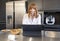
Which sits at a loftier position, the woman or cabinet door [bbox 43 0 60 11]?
cabinet door [bbox 43 0 60 11]

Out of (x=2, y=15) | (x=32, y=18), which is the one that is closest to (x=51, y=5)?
(x=2, y=15)

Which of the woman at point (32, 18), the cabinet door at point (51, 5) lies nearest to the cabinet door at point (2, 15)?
the cabinet door at point (51, 5)

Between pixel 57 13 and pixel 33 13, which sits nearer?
pixel 33 13

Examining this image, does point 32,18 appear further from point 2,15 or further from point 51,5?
point 2,15

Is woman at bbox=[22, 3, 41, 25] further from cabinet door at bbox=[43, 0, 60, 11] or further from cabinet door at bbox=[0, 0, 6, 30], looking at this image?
cabinet door at bbox=[0, 0, 6, 30]

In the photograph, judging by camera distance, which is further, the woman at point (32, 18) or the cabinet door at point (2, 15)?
the cabinet door at point (2, 15)

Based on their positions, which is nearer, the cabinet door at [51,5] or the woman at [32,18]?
the woman at [32,18]

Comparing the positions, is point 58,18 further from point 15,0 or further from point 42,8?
point 15,0

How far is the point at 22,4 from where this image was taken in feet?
12.5

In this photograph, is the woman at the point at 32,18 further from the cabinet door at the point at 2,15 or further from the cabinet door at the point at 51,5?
the cabinet door at the point at 2,15

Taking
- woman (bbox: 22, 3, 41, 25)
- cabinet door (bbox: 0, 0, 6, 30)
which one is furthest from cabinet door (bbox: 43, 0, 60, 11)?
woman (bbox: 22, 3, 41, 25)

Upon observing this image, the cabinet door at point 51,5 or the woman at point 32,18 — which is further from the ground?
the cabinet door at point 51,5

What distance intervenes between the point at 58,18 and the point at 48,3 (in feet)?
1.91

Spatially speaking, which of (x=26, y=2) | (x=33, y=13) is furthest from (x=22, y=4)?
(x=33, y=13)
